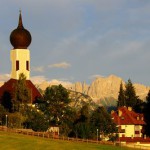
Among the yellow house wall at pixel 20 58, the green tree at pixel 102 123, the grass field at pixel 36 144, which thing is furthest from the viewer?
the yellow house wall at pixel 20 58

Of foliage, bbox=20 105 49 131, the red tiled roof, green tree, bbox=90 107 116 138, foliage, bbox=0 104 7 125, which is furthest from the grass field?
the red tiled roof

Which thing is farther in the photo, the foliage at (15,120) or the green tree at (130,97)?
the green tree at (130,97)

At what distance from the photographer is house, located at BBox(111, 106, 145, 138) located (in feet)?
525

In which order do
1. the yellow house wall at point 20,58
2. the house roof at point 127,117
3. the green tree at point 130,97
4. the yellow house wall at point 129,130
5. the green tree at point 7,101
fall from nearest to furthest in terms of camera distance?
1. the green tree at point 7,101
2. the yellow house wall at point 20,58
3. the yellow house wall at point 129,130
4. the house roof at point 127,117
5. the green tree at point 130,97

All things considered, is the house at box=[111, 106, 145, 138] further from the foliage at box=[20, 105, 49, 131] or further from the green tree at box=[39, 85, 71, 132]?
the foliage at box=[20, 105, 49, 131]

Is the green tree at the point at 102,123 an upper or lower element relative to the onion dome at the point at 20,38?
lower

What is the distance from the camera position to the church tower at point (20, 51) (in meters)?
152

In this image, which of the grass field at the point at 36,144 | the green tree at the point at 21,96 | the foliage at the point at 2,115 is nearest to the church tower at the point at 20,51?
the green tree at the point at 21,96

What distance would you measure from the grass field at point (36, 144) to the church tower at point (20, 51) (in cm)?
4476

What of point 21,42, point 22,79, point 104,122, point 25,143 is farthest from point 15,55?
point 25,143

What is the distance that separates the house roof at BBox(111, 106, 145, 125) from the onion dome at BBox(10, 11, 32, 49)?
3226 centimetres

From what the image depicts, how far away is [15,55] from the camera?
504 ft

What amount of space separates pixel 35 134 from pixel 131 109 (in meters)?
67.3

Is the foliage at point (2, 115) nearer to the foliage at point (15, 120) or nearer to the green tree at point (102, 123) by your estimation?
the foliage at point (15, 120)
